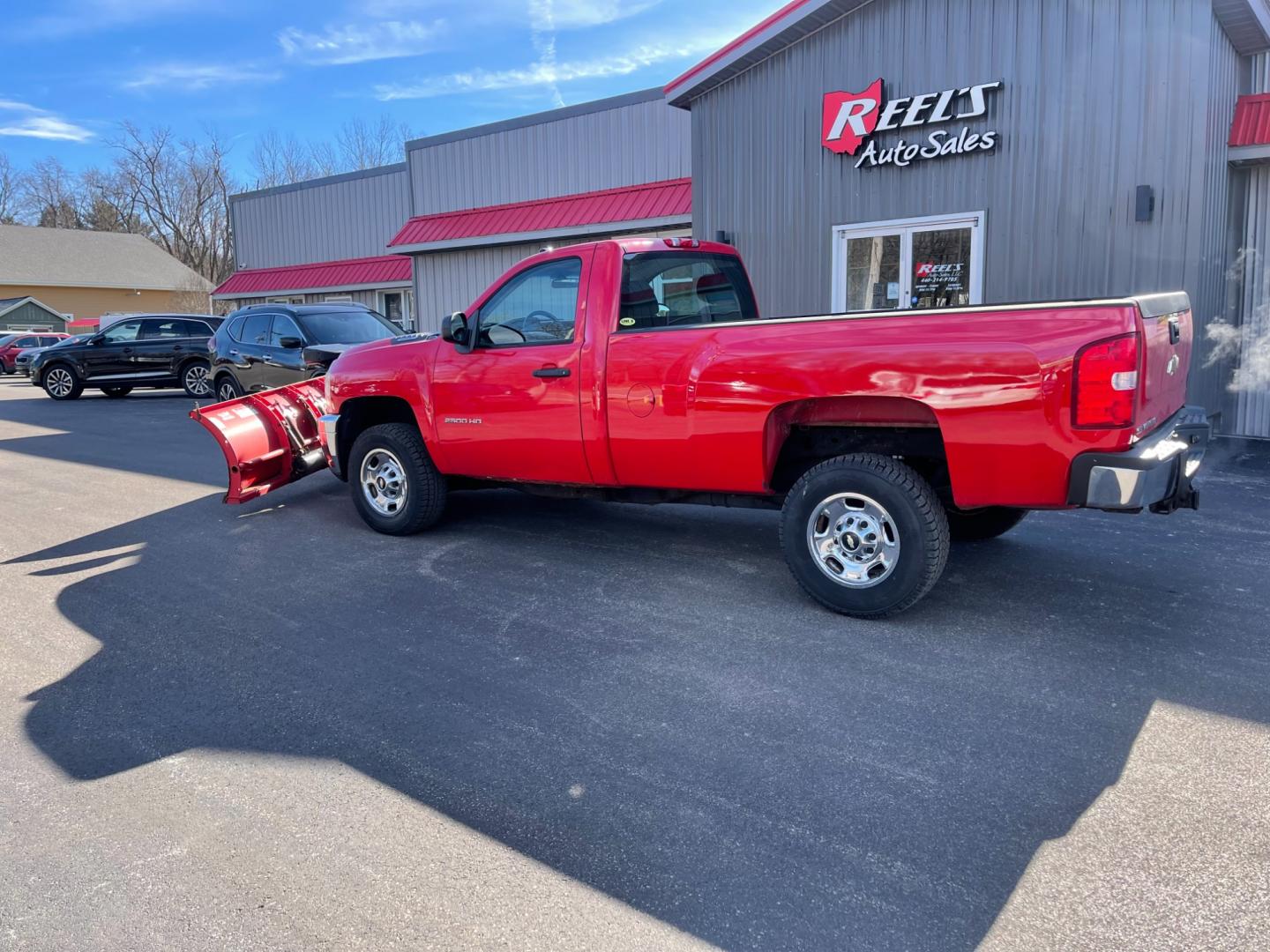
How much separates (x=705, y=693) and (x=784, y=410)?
167cm

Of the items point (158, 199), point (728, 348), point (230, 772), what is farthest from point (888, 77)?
point (158, 199)

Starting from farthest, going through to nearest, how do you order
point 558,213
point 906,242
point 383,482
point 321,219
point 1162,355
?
point 321,219
point 558,213
point 906,242
point 383,482
point 1162,355

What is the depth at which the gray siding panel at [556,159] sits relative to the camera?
656 inches

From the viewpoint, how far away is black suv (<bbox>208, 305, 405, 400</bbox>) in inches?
484

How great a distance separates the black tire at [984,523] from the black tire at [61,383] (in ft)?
65.8

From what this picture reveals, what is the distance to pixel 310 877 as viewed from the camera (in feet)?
9.14

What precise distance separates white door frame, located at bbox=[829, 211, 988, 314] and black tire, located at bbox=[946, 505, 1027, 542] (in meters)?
4.99

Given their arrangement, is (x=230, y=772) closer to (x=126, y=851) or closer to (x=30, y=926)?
(x=126, y=851)

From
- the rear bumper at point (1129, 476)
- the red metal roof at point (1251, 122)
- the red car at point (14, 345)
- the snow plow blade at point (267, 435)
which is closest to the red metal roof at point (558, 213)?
the red metal roof at point (1251, 122)

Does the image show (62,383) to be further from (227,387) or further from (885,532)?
(885,532)

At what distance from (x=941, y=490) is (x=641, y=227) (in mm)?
11854

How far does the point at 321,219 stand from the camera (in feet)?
86.7

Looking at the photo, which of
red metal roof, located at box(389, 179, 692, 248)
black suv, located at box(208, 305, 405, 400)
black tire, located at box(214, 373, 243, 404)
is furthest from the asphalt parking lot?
red metal roof, located at box(389, 179, 692, 248)

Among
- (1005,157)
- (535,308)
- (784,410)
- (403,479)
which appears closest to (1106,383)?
(784,410)
